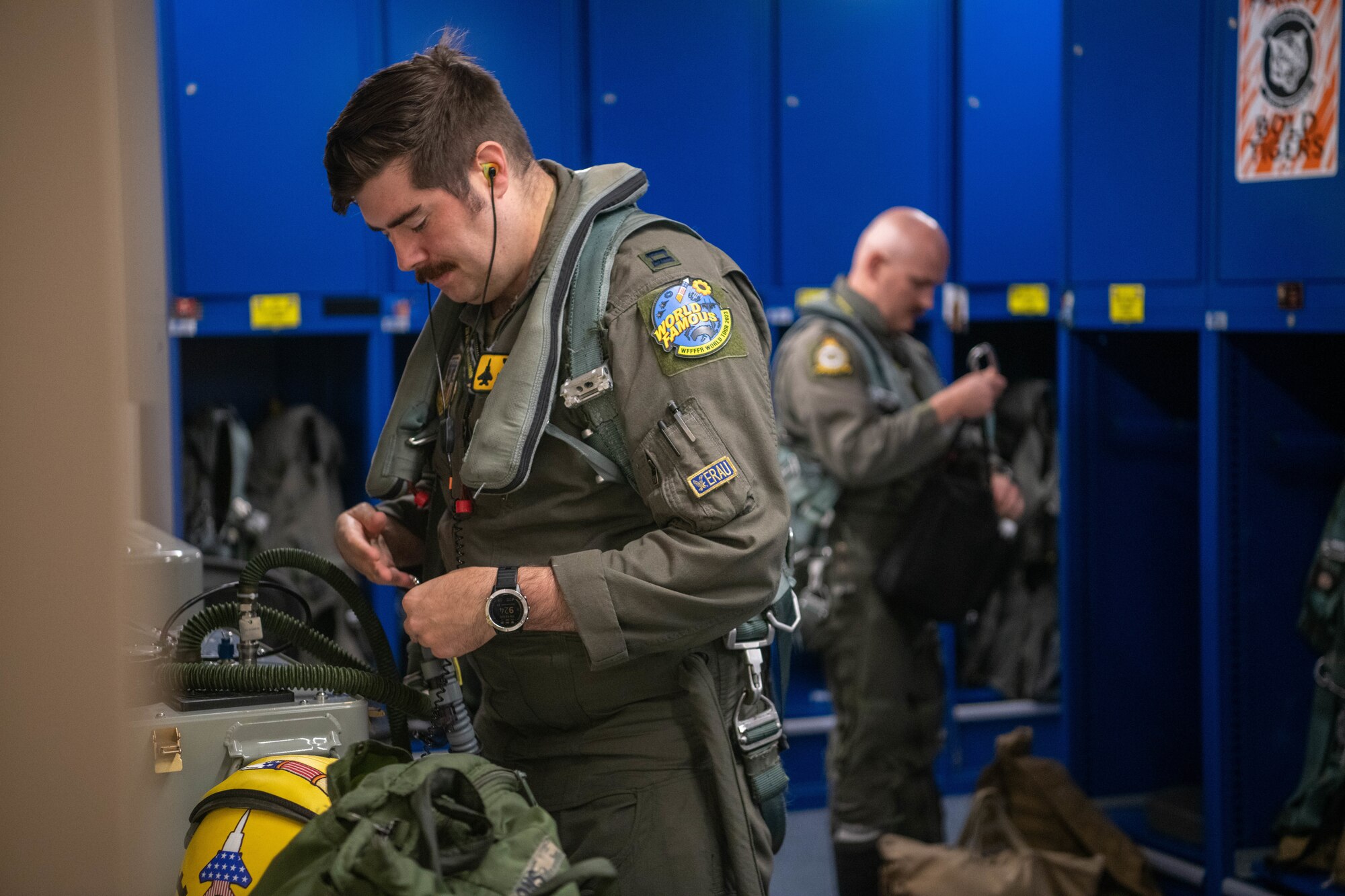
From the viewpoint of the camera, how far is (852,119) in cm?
458

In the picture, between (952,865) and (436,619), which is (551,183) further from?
(952,865)

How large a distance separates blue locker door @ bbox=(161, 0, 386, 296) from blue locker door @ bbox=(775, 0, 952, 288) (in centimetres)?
145

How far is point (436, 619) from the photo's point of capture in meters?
1.58

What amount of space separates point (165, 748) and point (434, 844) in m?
0.60

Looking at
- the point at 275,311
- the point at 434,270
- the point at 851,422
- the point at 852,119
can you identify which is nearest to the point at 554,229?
the point at 434,270

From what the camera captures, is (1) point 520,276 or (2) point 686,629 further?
(1) point 520,276

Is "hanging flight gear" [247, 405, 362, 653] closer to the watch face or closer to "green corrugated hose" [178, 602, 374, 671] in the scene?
"green corrugated hose" [178, 602, 374, 671]

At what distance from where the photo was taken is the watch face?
154cm

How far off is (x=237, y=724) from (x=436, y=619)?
37 cm

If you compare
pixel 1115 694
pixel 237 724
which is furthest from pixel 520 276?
pixel 1115 694

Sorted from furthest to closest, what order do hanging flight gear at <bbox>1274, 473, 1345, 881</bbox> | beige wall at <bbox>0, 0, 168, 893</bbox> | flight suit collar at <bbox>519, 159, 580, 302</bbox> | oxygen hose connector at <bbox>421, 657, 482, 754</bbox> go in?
hanging flight gear at <bbox>1274, 473, 1345, 881</bbox> < oxygen hose connector at <bbox>421, 657, 482, 754</bbox> < flight suit collar at <bbox>519, 159, 580, 302</bbox> < beige wall at <bbox>0, 0, 168, 893</bbox>

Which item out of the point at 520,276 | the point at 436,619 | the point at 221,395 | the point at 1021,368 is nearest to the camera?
the point at 436,619

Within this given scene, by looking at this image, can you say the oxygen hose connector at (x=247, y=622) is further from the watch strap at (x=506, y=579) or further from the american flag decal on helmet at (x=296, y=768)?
the watch strap at (x=506, y=579)

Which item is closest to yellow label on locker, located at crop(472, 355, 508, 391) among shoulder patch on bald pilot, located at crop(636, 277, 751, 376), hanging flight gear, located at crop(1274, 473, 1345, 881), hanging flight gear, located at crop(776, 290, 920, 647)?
shoulder patch on bald pilot, located at crop(636, 277, 751, 376)
